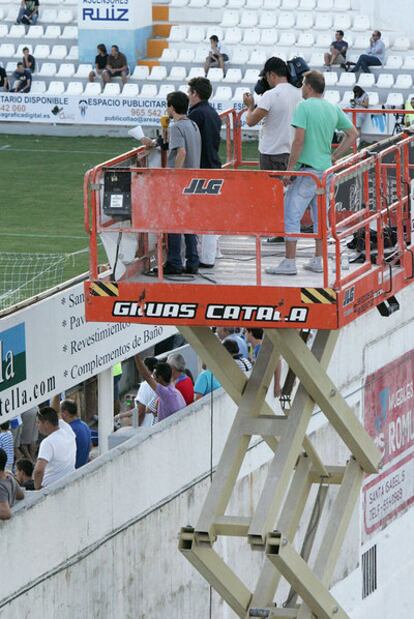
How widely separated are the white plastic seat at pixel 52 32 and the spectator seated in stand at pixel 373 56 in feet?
27.1

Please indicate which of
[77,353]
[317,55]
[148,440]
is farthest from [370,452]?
[317,55]

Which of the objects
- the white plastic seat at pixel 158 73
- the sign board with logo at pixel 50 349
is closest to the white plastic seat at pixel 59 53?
the white plastic seat at pixel 158 73

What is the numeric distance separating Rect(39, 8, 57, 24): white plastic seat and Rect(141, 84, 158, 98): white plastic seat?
6000mm

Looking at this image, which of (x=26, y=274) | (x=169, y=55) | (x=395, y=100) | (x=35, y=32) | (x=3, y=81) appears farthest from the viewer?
(x=35, y=32)

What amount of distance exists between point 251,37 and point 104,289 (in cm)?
3153

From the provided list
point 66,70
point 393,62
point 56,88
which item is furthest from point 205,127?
point 66,70

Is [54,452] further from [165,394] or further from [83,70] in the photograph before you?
[83,70]

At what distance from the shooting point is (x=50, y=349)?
52.9 feet

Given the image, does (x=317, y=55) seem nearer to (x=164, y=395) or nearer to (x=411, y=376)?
(x=411, y=376)

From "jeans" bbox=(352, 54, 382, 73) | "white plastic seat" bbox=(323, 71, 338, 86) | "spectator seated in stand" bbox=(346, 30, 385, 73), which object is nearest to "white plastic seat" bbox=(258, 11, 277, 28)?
"spectator seated in stand" bbox=(346, 30, 385, 73)

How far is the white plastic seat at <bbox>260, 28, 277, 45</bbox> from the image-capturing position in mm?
43969

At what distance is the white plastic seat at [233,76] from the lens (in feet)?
136

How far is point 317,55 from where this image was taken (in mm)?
42250

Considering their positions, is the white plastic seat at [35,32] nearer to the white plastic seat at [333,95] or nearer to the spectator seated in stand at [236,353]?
the white plastic seat at [333,95]
